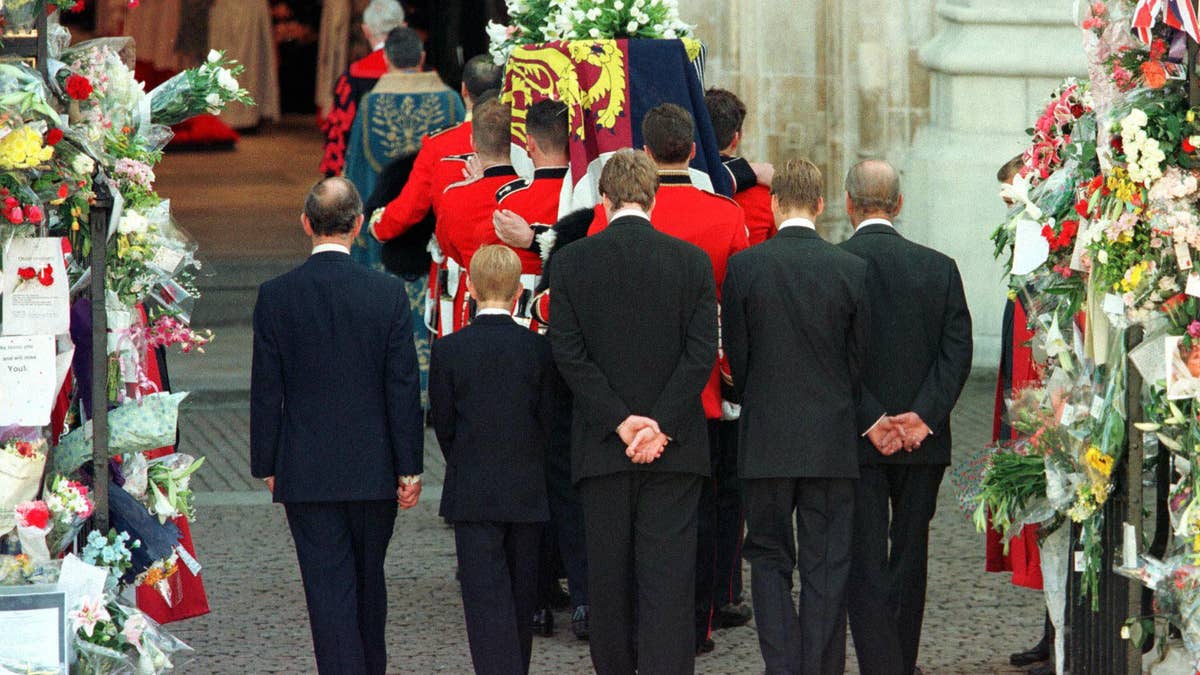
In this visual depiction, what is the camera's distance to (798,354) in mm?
6141

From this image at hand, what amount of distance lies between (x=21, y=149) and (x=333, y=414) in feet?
4.47

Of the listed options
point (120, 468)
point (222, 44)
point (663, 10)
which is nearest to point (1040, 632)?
point (663, 10)

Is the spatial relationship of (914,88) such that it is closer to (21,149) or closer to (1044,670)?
(1044,670)

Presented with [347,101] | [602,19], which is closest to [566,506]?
[602,19]

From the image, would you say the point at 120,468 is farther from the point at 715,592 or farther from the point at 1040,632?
the point at 1040,632

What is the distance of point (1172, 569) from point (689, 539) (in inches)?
59.0

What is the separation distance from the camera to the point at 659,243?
241 inches

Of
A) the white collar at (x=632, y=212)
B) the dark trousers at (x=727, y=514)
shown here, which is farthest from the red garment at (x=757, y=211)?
the white collar at (x=632, y=212)

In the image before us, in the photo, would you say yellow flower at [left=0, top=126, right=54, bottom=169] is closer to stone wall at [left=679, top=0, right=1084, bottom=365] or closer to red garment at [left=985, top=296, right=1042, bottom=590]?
red garment at [left=985, top=296, right=1042, bottom=590]

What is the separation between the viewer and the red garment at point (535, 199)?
7176mm

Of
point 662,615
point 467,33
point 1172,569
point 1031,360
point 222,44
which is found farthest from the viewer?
point 222,44

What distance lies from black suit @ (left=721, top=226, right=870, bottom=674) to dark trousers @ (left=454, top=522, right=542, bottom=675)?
2.40 ft

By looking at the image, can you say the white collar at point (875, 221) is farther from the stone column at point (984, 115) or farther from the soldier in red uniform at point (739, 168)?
the stone column at point (984, 115)

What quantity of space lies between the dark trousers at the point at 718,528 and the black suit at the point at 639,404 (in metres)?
0.69
